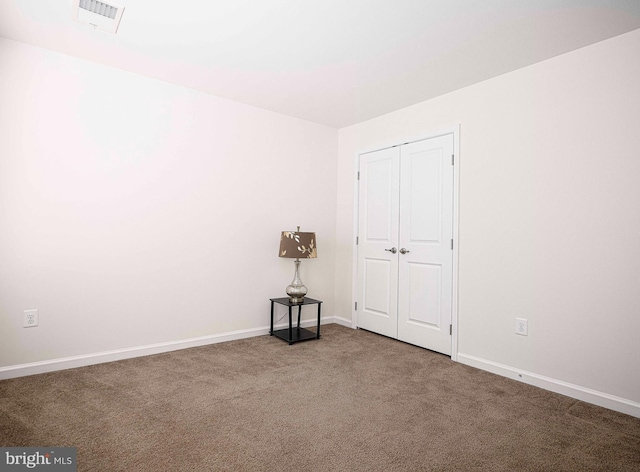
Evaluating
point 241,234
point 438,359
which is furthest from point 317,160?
point 438,359

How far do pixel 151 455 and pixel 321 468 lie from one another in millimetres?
823

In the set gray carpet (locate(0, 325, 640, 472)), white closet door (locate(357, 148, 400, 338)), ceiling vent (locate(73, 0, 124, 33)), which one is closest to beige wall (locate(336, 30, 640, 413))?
gray carpet (locate(0, 325, 640, 472))

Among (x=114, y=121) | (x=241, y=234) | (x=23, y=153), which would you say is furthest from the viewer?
(x=241, y=234)

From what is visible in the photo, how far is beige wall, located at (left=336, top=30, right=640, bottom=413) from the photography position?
2408mm

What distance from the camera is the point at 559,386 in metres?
2.64

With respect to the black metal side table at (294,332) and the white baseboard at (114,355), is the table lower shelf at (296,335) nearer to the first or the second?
the black metal side table at (294,332)

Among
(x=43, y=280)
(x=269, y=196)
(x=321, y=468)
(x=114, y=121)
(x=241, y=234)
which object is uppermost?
(x=114, y=121)

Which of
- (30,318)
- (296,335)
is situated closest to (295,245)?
(296,335)

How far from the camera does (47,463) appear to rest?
169cm

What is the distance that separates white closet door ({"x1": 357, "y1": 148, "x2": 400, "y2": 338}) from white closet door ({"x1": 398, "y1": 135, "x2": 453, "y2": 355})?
0.10 m

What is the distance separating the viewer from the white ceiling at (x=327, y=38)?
2227 millimetres

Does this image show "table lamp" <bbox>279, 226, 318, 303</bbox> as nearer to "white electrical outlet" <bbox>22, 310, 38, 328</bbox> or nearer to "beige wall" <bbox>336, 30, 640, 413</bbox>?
"beige wall" <bbox>336, 30, 640, 413</bbox>

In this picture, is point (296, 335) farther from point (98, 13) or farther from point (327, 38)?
A: point (98, 13)

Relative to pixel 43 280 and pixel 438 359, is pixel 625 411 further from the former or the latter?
pixel 43 280
